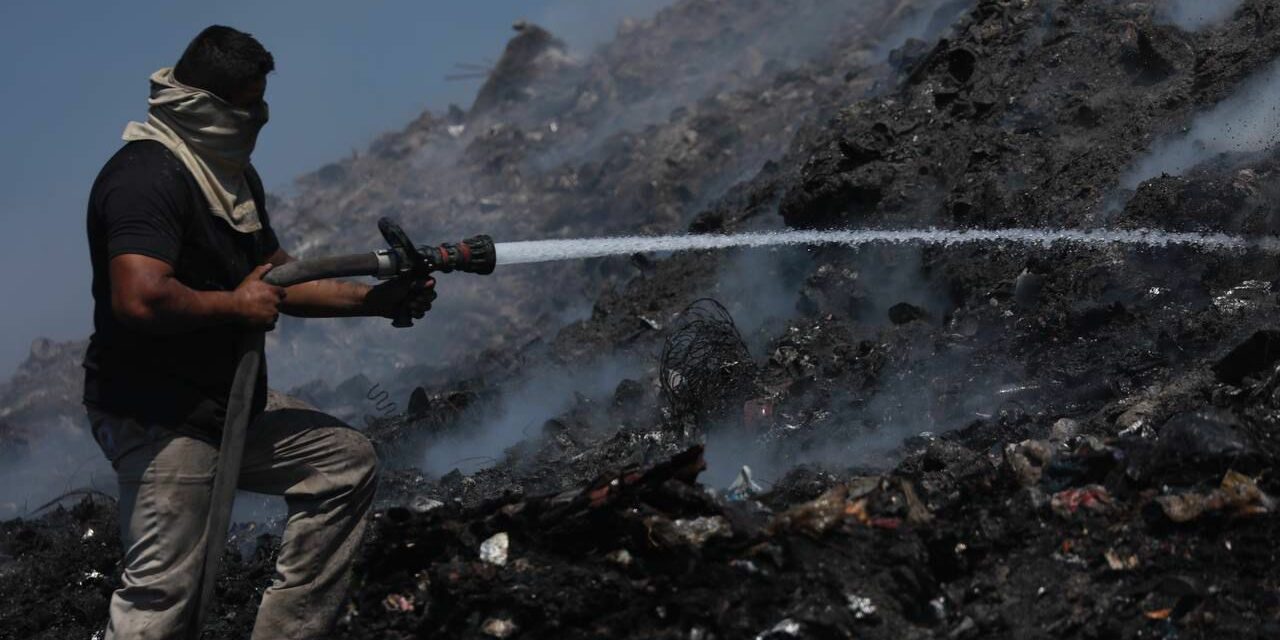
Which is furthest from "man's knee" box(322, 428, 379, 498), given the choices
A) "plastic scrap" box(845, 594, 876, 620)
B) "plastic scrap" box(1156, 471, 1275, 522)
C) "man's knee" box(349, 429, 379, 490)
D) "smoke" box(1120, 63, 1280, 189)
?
"smoke" box(1120, 63, 1280, 189)

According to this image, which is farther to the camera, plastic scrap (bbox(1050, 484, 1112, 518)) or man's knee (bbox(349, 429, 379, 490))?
man's knee (bbox(349, 429, 379, 490))

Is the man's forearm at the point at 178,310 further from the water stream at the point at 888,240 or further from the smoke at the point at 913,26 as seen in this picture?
the smoke at the point at 913,26

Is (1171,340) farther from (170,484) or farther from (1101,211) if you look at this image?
(170,484)

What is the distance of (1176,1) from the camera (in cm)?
782

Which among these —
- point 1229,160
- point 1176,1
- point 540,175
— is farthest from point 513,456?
point 540,175

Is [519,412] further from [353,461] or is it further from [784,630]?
[784,630]

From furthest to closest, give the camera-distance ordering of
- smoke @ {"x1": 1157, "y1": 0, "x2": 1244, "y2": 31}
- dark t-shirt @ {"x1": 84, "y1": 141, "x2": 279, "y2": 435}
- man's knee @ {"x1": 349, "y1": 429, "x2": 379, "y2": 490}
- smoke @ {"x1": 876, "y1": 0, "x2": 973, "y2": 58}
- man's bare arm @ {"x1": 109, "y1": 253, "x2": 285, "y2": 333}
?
smoke @ {"x1": 876, "y1": 0, "x2": 973, "y2": 58} → smoke @ {"x1": 1157, "y1": 0, "x2": 1244, "y2": 31} → man's knee @ {"x1": 349, "y1": 429, "x2": 379, "y2": 490} → dark t-shirt @ {"x1": 84, "y1": 141, "x2": 279, "y2": 435} → man's bare arm @ {"x1": 109, "y1": 253, "x2": 285, "y2": 333}

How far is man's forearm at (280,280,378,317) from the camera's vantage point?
367 cm

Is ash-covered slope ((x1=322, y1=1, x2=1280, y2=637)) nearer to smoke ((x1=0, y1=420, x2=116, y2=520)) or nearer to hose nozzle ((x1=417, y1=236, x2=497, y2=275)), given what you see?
hose nozzle ((x1=417, y1=236, x2=497, y2=275))

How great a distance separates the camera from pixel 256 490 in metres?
3.64

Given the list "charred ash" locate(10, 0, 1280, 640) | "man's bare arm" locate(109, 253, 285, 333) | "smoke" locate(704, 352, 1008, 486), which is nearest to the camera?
"man's bare arm" locate(109, 253, 285, 333)

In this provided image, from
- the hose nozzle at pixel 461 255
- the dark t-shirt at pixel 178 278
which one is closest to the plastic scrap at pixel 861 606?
the hose nozzle at pixel 461 255

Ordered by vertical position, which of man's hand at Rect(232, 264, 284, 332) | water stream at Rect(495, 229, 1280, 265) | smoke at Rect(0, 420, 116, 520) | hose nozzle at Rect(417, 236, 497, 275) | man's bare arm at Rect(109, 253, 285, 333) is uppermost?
man's bare arm at Rect(109, 253, 285, 333)

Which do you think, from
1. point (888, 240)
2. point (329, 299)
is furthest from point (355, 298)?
point (888, 240)
